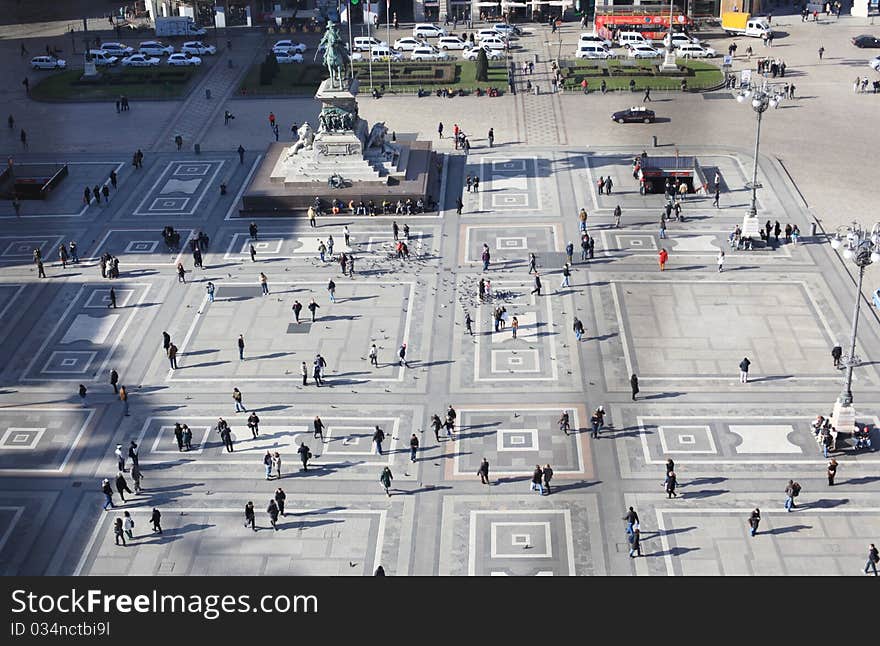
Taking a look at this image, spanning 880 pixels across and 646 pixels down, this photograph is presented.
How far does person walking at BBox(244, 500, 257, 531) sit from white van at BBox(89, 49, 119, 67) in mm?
83449

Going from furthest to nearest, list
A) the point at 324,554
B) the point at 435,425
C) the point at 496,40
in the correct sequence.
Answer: the point at 496,40 → the point at 435,425 → the point at 324,554

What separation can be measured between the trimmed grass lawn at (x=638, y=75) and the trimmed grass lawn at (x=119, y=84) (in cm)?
3711

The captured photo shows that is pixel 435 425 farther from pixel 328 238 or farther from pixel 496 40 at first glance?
pixel 496 40

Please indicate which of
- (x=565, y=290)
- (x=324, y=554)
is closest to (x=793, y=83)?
(x=565, y=290)

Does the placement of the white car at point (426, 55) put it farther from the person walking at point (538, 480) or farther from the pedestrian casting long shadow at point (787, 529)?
the pedestrian casting long shadow at point (787, 529)

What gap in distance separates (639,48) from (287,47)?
1417 inches

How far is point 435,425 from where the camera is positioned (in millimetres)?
61844

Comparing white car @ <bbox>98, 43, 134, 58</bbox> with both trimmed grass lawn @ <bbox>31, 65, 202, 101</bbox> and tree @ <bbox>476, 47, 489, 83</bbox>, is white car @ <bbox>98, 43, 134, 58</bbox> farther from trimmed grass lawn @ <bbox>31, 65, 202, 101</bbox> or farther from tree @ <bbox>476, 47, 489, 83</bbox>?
tree @ <bbox>476, 47, 489, 83</bbox>

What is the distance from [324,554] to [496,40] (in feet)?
281

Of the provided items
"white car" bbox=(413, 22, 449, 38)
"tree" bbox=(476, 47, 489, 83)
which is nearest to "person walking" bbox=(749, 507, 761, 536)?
"tree" bbox=(476, 47, 489, 83)

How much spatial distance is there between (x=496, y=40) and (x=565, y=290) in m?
59.2

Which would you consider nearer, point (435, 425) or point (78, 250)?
point (435, 425)
